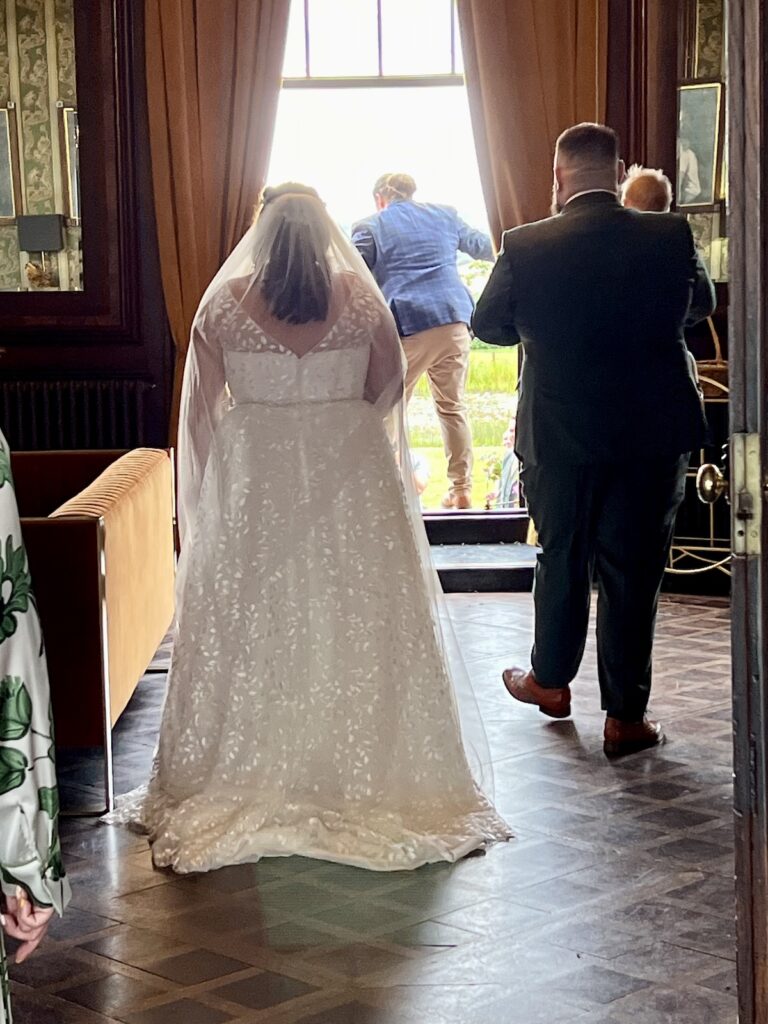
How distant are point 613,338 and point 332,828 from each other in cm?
178

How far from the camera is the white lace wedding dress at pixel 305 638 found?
4.07 m

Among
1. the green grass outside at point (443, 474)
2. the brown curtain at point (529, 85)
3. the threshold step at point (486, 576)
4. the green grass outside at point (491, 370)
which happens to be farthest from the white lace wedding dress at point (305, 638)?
the green grass outside at point (491, 370)

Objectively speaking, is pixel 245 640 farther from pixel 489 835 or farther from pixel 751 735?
pixel 751 735

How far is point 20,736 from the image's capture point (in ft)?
5.30

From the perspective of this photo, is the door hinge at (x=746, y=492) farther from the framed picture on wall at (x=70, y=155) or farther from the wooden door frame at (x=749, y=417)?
the framed picture on wall at (x=70, y=155)

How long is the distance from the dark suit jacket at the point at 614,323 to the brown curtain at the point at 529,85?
141 inches

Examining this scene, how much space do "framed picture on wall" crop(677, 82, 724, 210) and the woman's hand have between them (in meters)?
6.90

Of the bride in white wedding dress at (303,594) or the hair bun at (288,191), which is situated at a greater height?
the hair bun at (288,191)

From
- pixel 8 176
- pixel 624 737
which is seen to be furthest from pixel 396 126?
Result: pixel 624 737

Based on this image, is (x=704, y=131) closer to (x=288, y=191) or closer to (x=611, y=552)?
(x=611, y=552)

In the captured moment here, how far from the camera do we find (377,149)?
956cm

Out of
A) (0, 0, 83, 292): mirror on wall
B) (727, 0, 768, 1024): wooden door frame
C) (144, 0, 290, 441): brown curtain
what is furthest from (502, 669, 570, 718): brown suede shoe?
(0, 0, 83, 292): mirror on wall

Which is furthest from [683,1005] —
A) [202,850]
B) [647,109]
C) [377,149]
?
[377,149]

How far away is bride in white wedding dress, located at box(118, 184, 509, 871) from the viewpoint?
4.08 meters
